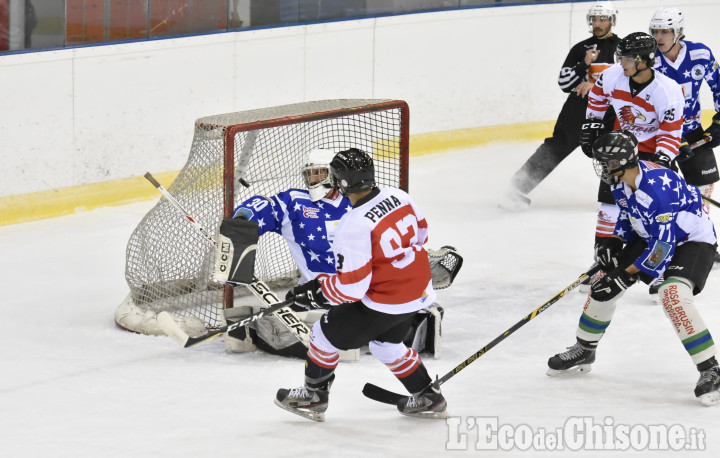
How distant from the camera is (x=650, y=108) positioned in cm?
514

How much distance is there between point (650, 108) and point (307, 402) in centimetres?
211

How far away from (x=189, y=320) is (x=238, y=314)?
0.21 m

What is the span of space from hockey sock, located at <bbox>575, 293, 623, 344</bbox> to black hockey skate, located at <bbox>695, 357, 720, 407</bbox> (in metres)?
0.38

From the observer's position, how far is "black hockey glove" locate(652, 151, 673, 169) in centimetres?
499

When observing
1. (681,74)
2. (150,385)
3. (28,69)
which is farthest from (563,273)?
(28,69)

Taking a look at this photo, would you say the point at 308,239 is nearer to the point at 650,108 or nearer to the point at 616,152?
the point at 616,152

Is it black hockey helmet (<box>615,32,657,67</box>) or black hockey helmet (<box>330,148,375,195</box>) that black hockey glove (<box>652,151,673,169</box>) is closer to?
black hockey helmet (<box>615,32,657,67</box>)

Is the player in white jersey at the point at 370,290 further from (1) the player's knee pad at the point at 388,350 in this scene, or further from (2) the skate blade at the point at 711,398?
(2) the skate blade at the point at 711,398

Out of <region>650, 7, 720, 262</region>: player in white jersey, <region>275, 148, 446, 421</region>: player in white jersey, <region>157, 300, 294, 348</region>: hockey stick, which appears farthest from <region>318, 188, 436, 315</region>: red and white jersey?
<region>650, 7, 720, 262</region>: player in white jersey

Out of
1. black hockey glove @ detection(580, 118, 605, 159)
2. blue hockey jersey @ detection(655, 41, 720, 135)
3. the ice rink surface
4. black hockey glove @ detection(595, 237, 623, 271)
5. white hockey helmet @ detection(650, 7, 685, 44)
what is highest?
white hockey helmet @ detection(650, 7, 685, 44)

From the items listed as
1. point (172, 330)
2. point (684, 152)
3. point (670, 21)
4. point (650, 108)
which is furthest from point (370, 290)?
point (670, 21)

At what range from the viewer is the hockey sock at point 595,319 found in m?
4.32

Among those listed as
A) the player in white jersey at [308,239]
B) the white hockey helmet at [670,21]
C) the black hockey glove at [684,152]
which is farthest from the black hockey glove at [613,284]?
the white hockey helmet at [670,21]

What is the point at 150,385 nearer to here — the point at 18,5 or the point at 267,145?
the point at 267,145
